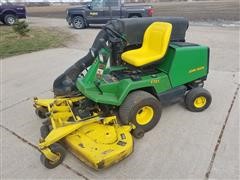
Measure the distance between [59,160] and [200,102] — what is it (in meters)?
2.12

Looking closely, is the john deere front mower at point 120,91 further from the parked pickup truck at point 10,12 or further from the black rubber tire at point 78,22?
the parked pickup truck at point 10,12

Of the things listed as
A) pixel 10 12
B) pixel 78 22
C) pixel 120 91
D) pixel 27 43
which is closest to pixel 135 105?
pixel 120 91

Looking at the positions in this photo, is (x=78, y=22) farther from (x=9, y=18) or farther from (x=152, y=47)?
(x=152, y=47)

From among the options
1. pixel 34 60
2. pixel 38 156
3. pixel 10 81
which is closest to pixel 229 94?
pixel 38 156

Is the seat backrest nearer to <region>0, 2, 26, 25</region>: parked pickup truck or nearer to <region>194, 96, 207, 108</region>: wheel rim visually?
<region>194, 96, 207, 108</region>: wheel rim

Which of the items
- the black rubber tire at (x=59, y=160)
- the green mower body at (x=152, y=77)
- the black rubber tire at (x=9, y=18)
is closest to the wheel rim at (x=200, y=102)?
the green mower body at (x=152, y=77)

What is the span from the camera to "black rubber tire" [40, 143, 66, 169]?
108 inches

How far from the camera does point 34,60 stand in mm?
6844

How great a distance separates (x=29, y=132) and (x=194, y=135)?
2.07 meters

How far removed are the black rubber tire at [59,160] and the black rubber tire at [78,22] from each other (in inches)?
410

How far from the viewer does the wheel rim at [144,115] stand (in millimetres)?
3340

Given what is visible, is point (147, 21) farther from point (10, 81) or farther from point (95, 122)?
point (10, 81)

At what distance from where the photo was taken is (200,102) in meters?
3.84

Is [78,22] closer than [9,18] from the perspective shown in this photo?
Yes
